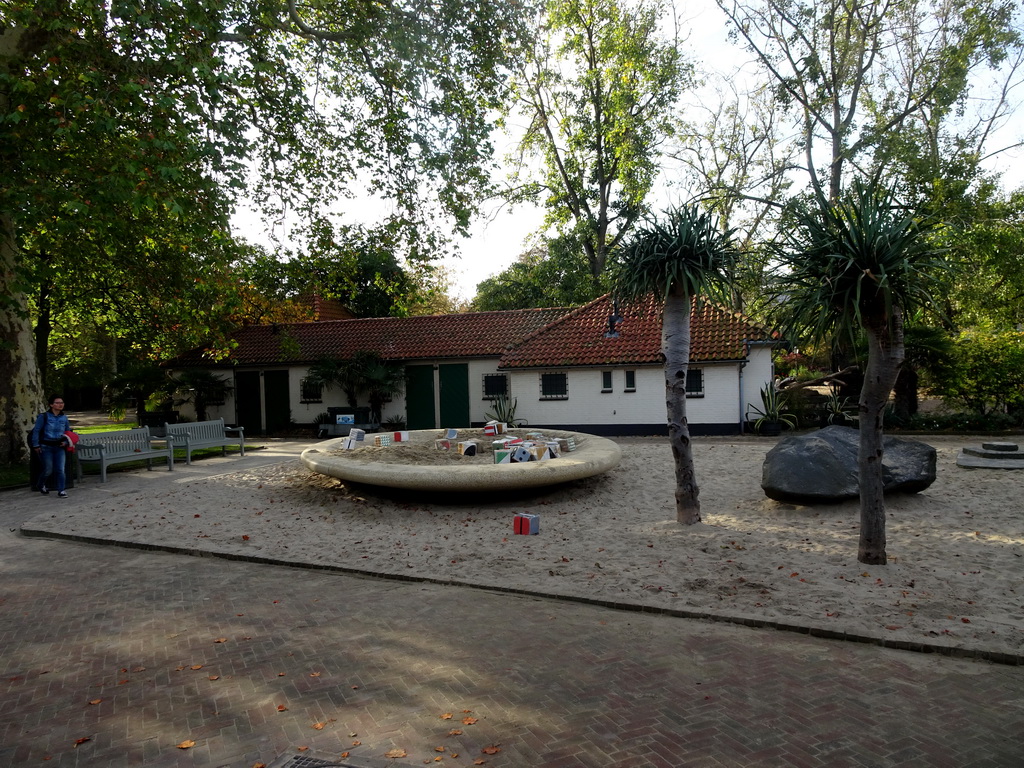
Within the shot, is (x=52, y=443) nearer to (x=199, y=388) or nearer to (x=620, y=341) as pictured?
(x=199, y=388)

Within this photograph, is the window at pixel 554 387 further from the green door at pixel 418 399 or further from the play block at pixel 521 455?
the play block at pixel 521 455

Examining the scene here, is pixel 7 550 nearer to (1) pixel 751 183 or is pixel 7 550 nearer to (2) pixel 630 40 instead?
(2) pixel 630 40

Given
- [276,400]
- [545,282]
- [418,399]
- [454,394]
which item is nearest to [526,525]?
[454,394]

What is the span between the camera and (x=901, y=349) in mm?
6582

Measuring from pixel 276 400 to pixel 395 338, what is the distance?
5.31 meters

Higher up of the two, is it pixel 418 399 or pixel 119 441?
pixel 418 399

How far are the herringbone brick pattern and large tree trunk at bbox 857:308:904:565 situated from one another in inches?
84.5

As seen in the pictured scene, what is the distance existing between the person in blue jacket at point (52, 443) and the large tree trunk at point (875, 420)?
1270 cm

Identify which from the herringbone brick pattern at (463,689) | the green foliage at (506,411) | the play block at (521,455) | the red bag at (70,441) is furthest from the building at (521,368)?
the herringbone brick pattern at (463,689)

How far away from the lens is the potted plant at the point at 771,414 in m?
20.3

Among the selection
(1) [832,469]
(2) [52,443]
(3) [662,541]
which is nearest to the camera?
(3) [662,541]

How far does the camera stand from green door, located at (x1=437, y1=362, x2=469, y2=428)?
24609 mm

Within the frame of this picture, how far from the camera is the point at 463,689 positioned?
444 centimetres

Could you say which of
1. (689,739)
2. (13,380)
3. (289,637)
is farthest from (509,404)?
(689,739)
